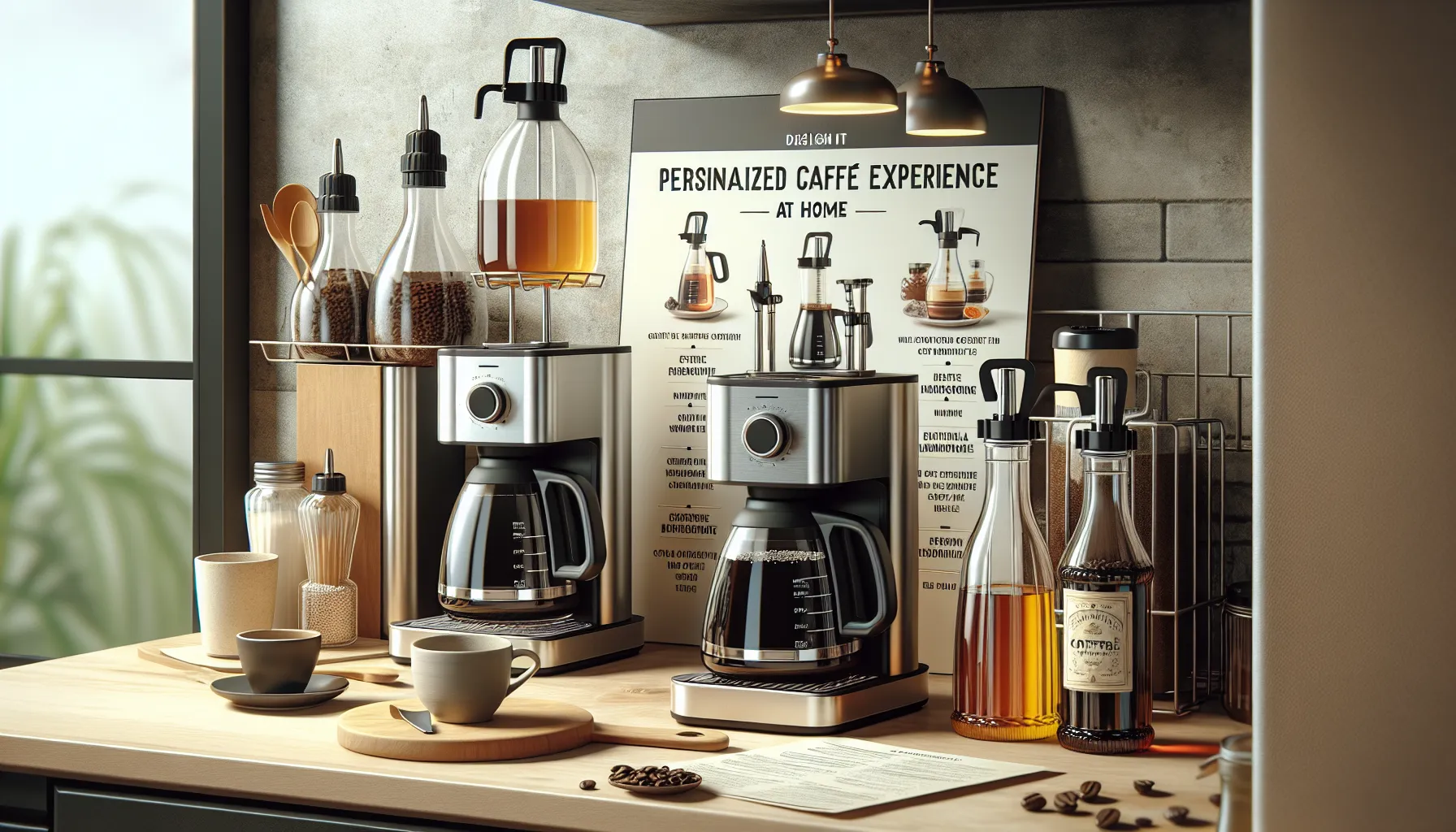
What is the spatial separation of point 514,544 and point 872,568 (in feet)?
1.42

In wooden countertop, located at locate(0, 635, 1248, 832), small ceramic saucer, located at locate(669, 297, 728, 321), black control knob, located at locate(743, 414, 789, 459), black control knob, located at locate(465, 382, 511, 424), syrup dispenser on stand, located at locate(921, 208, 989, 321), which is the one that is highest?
syrup dispenser on stand, located at locate(921, 208, 989, 321)

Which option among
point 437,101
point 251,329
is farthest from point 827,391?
point 251,329

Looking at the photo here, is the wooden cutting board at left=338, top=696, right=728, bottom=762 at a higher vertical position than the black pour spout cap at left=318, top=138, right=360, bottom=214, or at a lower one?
lower

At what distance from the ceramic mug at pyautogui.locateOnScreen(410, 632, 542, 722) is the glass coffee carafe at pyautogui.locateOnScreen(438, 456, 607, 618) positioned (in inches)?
11.3

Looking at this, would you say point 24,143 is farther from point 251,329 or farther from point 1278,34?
point 1278,34

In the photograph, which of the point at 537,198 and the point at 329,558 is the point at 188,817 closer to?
the point at 329,558

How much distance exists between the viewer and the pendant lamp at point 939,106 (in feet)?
5.22

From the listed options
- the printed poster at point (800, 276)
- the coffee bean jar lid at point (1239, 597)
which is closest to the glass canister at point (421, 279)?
the printed poster at point (800, 276)

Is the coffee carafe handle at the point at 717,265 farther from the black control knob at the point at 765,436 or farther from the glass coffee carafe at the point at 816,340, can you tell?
the black control knob at the point at 765,436

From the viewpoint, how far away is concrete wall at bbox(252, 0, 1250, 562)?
169cm

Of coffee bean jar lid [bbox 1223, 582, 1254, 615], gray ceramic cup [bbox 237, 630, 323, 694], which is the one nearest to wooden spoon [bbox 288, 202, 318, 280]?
gray ceramic cup [bbox 237, 630, 323, 694]

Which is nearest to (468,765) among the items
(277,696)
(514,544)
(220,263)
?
(277,696)

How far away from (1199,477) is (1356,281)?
71cm

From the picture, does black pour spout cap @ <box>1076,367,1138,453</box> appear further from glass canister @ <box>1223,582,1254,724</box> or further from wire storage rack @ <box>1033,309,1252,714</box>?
glass canister @ <box>1223,582,1254,724</box>
